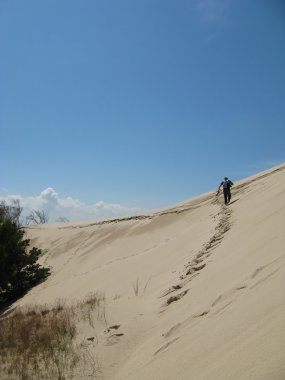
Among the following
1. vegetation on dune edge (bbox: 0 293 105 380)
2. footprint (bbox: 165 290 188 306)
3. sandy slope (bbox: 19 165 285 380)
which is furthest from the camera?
footprint (bbox: 165 290 188 306)

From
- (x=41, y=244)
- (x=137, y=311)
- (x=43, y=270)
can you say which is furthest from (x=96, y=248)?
(x=137, y=311)

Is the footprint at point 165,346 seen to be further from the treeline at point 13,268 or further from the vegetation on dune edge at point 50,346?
the treeline at point 13,268

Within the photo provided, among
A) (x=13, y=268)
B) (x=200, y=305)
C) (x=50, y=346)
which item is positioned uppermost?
(x=13, y=268)

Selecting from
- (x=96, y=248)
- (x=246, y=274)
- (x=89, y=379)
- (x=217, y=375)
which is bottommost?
(x=89, y=379)

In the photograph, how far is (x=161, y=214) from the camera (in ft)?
69.7

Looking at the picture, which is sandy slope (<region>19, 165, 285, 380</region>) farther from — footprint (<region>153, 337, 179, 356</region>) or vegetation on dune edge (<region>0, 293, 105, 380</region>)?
vegetation on dune edge (<region>0, 293, 105, 380</region>)

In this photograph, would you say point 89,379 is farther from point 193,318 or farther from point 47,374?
point 193,318

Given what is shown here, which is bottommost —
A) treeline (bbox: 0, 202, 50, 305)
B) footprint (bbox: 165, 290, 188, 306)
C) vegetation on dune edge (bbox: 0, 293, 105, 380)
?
vegetation on dune edge (bbox: 0, 293, 105, 380)

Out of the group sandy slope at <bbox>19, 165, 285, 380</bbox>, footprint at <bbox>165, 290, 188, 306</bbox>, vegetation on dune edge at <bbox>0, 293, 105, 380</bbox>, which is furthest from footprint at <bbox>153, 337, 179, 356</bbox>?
footprint at <bbox>165, 290, 188, 306</bbox>

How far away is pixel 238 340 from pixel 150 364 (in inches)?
45.2

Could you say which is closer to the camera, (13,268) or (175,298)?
(175,298)

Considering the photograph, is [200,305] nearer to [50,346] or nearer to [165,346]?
[165,346]

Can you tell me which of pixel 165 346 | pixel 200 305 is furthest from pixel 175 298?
pixel 165 346

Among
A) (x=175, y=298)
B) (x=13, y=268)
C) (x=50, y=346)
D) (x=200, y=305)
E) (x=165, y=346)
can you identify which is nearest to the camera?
(x=165, y=346)
